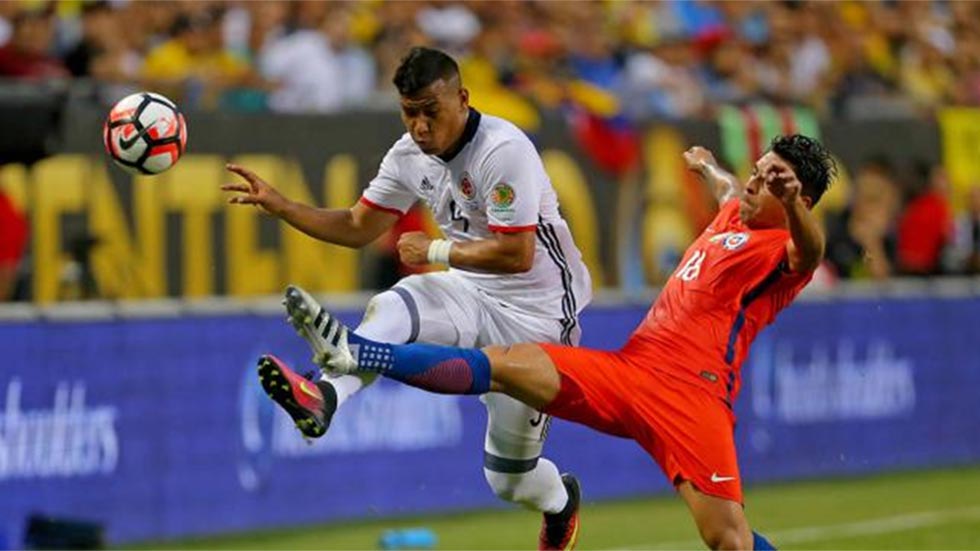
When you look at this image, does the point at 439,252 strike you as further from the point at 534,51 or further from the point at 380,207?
the point at 534,51

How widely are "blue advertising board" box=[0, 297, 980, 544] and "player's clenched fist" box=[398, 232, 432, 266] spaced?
4534 mm

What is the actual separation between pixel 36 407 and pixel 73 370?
42 cm

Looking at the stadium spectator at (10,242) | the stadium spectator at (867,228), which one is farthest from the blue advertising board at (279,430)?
the stadium spectator at (10,242)

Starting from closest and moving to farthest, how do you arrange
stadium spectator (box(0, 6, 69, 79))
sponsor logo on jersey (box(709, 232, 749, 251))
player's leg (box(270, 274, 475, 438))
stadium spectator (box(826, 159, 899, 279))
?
player's leg (box(270, 274, 475, 438)), sponsor logo on jersey (box(709, 232, 749, 251)), stadium spectator (box(0, 6, 69, 79)), stadium spectator (box(826, 159, 899, 279))

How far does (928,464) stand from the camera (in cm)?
1934

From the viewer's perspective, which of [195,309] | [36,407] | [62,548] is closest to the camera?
[62,548]

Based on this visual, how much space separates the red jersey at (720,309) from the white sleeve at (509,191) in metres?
0.80

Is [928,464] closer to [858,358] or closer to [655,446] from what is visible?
[858,358]

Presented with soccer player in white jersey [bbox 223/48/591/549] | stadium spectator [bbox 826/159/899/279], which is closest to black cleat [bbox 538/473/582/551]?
soccer player in white jersey [bbox 223/48/591/549]

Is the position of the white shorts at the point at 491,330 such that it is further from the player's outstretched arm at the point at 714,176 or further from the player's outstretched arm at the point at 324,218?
the player's outstretched arm at the point at 714,176

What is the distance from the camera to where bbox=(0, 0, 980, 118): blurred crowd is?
55.3 feet

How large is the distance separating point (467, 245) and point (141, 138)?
1.61 meters

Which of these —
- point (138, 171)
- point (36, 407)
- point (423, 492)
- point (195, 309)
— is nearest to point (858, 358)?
point (423, 492)

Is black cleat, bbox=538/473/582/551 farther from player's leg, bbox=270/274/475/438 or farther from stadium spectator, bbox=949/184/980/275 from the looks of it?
stadium spectator, bbox=949/184/980/275
